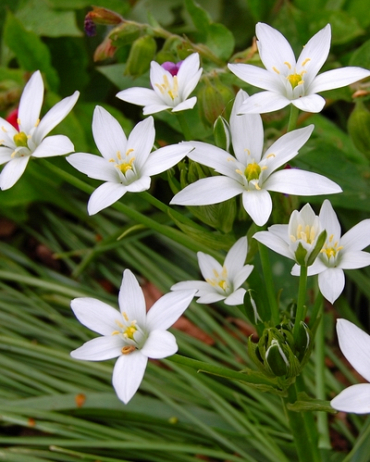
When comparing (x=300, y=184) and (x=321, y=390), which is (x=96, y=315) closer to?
(x=300, y=184)

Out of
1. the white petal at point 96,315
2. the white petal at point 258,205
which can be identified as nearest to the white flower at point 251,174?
the white petal at point 258,205

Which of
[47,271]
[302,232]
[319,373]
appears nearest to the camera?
[302,232]

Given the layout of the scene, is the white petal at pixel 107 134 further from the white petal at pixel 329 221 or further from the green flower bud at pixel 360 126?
the green flower bud at pixel 360 126

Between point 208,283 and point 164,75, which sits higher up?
point 164,75

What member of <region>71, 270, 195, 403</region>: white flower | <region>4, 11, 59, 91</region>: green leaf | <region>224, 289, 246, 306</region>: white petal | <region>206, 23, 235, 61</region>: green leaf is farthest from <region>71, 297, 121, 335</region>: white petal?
<region>4, 11, 59, 91</region>: green leaf

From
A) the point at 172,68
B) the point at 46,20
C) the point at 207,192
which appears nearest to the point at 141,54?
the point at 172,68

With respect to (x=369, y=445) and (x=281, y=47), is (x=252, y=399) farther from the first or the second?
(x=281, y=47)

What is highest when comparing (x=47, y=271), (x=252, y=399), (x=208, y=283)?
(x=208, y=283)

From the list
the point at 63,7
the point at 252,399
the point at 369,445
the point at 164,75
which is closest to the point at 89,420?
the point at 252,399
